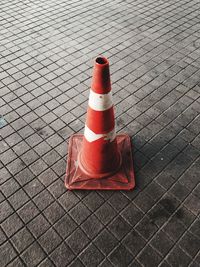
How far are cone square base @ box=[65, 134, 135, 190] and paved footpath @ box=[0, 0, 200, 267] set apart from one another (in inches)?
3.1

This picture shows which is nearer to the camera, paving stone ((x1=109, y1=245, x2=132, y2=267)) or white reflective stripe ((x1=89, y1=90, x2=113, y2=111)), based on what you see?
paving stone ((x1=109, y1=245, x2=132, y2=267))

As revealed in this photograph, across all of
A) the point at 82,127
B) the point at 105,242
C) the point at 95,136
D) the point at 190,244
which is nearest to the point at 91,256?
the point at 105,242

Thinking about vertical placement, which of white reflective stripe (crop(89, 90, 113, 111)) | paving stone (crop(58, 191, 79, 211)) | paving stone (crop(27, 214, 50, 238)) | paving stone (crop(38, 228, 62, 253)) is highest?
white reflective stripe (crop(89, 90, 113, 111))

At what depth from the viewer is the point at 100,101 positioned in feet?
9.32

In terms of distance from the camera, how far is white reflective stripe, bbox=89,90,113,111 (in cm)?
282

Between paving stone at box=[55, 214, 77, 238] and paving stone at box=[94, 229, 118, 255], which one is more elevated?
paving stone at box=[55, 214, 77, 238]

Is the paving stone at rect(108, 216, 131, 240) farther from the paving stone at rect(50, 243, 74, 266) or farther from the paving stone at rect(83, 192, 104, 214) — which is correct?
the paving stone at rect(50, 243, 74, 266)

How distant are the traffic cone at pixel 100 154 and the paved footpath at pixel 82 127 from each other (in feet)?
0.36

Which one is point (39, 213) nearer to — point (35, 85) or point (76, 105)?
point (76, 105)

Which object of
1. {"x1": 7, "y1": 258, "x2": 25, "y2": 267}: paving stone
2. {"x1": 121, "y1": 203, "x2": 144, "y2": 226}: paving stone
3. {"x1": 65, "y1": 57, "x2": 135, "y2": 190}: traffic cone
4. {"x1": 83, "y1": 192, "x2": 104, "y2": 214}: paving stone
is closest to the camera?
{"x1": 7, "y1": 258, "x2": 25, "y2": 267}: paving stone

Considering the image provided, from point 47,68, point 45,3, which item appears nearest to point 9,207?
point 47,68

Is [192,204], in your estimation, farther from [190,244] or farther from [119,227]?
[119,227]

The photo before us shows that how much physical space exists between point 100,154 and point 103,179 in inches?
12.5

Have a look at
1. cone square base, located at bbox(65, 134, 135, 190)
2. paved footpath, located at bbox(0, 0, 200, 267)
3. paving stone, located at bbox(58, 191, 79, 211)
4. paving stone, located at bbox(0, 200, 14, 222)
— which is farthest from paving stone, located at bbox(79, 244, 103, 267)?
paving stone, located at bbox(0, 200, 14, 222)
